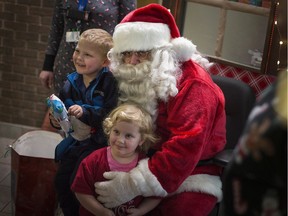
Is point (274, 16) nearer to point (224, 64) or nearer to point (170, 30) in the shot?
point (224, 64)

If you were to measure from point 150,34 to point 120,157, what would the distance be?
532 mm

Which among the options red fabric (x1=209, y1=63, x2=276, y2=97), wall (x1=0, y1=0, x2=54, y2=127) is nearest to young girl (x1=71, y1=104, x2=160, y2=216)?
red fabric (x1=209, y1=63, x2=276, y2=97)

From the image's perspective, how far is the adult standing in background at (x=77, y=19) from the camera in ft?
8.22

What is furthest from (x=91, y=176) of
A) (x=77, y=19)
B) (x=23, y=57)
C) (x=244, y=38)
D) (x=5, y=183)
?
(x=23, y=57)

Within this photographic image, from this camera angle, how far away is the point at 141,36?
197cm

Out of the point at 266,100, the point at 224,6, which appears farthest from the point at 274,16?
the point at 266,100

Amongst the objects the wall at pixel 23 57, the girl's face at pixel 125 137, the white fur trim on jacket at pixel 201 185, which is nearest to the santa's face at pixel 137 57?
the girl's face at pixel 125 137

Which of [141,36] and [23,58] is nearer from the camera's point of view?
[141,36]

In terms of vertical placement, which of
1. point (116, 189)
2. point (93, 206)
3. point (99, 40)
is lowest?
point (93, 206)

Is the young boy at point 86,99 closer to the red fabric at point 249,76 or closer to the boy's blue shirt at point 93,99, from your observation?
the boy's blue shirt at point 93,99

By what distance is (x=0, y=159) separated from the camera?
354cm

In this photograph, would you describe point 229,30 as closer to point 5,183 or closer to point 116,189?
point 116,189

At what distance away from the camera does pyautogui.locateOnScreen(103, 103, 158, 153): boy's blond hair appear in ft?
6.20

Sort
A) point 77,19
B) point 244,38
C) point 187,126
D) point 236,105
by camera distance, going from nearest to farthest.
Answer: point 187,126 < point 236,105 < point 77,19 < point 244,38
